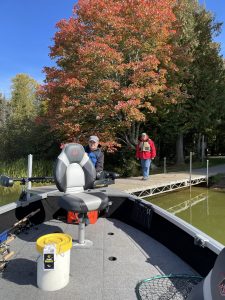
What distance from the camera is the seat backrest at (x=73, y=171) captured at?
3.31 meters

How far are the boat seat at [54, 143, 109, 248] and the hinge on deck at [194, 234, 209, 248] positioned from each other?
0.99 m

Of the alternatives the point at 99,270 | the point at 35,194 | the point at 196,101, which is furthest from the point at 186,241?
the point at 196,101

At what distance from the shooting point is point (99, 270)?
8.75 feet

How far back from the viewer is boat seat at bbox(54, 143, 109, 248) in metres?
2.93

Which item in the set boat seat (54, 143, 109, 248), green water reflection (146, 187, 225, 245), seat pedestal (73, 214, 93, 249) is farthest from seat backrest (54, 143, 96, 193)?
green water reflection (146, 187, 225, 245)

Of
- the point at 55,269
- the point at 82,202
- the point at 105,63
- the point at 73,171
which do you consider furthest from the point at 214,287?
the point at 105,63

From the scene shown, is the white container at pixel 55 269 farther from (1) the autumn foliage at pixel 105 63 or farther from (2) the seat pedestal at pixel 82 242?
(1) the autumn foliage at pixel 105 63

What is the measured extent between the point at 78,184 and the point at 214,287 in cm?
245

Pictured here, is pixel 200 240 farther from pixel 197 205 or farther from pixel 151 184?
pixel 197 205

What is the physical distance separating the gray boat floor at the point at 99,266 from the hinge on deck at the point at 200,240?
378 millimetres

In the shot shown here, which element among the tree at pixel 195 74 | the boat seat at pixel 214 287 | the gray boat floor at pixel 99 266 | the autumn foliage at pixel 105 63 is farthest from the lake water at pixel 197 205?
the boat seat at pixel 214 287

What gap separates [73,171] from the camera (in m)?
3.44

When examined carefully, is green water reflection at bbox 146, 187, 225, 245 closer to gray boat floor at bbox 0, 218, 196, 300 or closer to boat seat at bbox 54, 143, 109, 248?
gray boat floor at bbox 0, 218, 196, 300

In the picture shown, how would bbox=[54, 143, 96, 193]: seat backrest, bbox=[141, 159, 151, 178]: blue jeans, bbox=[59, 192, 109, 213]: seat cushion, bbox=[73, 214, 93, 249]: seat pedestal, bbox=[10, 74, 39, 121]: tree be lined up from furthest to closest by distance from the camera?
bbox=[10, 74, 39, 121]: tree
bbox=[141, 159, 151, 178]: blue jeans
bbox=[54, 143, 96, 193]: seat backrest
bbox=[73, 214, 93, 249]: seat pedestal
bbox=[59, 192, 109, 213]: seat cushion
